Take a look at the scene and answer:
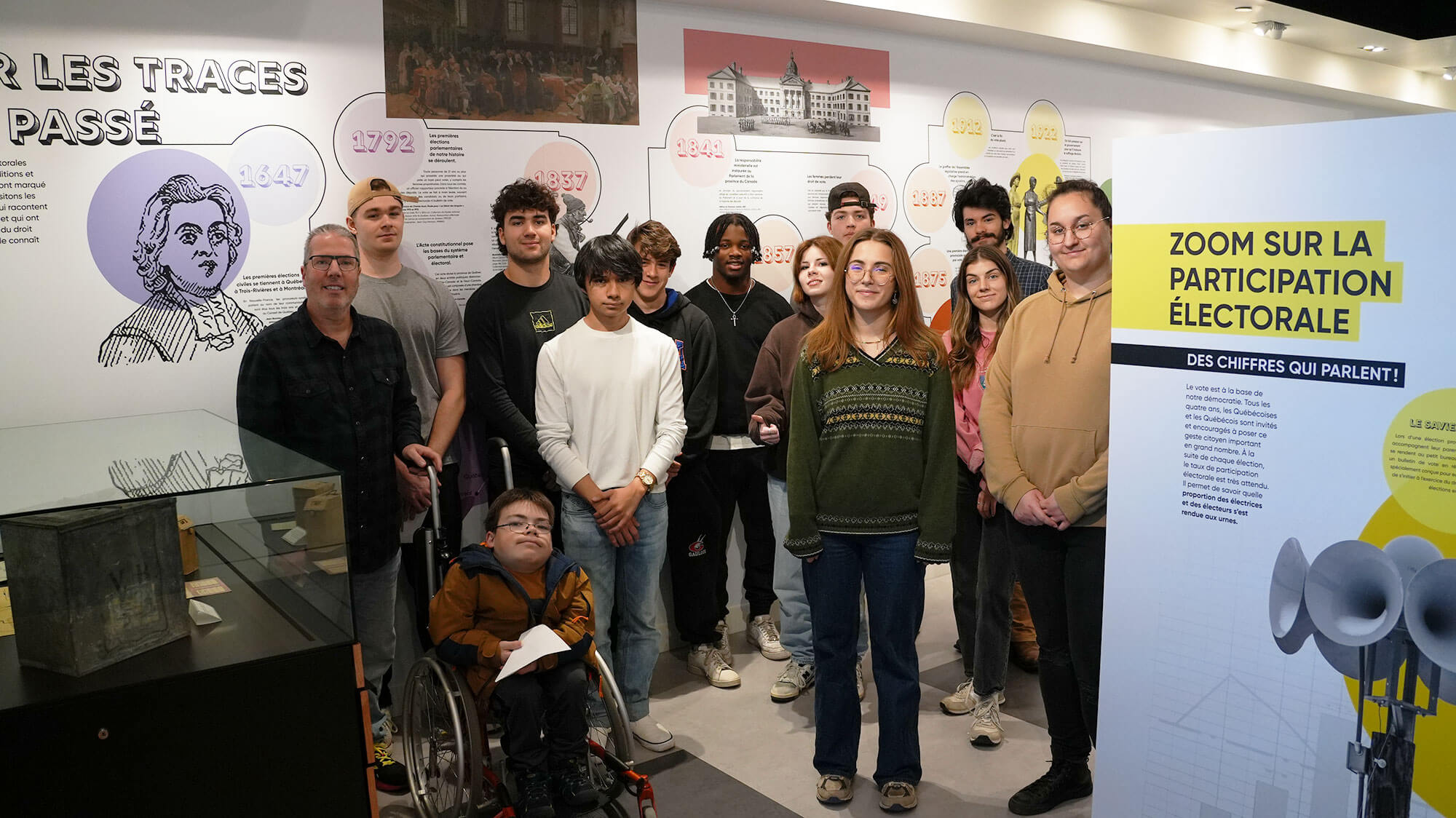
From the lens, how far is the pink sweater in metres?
3.66

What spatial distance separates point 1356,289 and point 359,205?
304cm

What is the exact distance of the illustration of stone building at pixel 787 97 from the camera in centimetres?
469

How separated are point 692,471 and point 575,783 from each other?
154 centimetres

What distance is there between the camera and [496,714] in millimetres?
2787

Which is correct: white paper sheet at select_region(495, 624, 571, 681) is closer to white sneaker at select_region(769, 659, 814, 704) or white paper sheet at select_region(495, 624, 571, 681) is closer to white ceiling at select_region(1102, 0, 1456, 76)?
white sneaker at select_region(769, 659, 814, 704)

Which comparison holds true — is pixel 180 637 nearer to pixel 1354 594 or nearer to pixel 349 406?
pixel 349 406

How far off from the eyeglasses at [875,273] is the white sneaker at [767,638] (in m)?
1.95

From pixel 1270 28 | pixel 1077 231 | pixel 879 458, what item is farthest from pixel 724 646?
pixel 1270 28

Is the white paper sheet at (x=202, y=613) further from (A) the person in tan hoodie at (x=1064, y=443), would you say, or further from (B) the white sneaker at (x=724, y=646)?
(B) the white sneaker at (x=724, y=646)

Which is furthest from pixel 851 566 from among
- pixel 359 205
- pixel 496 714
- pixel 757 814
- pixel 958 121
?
pixel 958 121

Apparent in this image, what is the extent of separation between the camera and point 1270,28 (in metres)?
6.75

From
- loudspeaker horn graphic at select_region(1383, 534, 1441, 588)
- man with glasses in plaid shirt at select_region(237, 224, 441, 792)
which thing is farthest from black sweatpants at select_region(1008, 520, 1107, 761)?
man with glasses in plaid shirt at select_region(237, 224, 441, 792)

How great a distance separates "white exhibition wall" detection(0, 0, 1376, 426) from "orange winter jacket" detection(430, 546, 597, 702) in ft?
4.20

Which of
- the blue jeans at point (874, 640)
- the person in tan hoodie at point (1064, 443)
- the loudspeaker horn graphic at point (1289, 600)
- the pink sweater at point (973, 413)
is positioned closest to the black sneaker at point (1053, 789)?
the person in tan hoodie at point (1064, 443)
